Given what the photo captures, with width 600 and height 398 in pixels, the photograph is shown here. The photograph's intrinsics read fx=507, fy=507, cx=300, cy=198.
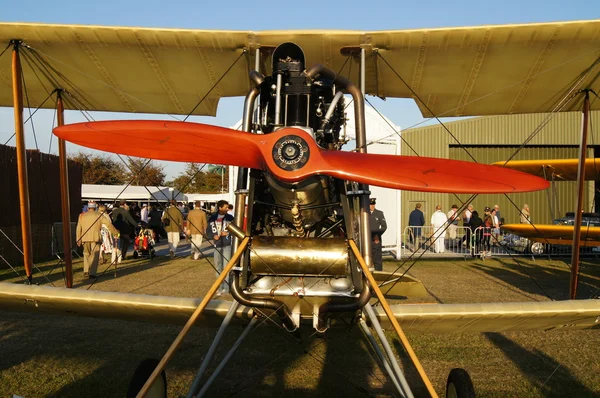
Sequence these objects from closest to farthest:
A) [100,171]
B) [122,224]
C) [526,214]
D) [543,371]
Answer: [543,371] < [122,224] < [526,214] < [100,171]

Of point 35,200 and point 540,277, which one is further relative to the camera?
point 35,200

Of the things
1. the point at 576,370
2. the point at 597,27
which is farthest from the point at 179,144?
the point at 576,370

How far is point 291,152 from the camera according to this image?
95.0 inches

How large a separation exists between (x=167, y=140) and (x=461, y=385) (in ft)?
7.76

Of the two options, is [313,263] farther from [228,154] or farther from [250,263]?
[228,154]

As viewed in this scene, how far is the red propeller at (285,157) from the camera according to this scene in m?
2.33

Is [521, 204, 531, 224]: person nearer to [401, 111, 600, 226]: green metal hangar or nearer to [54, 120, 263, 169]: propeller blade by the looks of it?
[54, 120, 263, 169]: propeller blade

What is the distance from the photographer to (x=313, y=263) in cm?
300

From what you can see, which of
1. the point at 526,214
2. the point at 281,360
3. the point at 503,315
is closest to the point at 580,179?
the point at 503,315

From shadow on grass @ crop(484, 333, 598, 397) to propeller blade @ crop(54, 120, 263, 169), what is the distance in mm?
3233

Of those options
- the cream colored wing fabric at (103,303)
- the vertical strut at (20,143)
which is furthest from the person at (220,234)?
the cream colored wing fabric at (103,303)

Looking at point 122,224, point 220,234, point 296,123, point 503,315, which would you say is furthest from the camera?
point 122,224

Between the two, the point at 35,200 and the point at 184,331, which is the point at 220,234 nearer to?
the point at 184,331

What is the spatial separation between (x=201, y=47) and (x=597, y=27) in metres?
3.53
